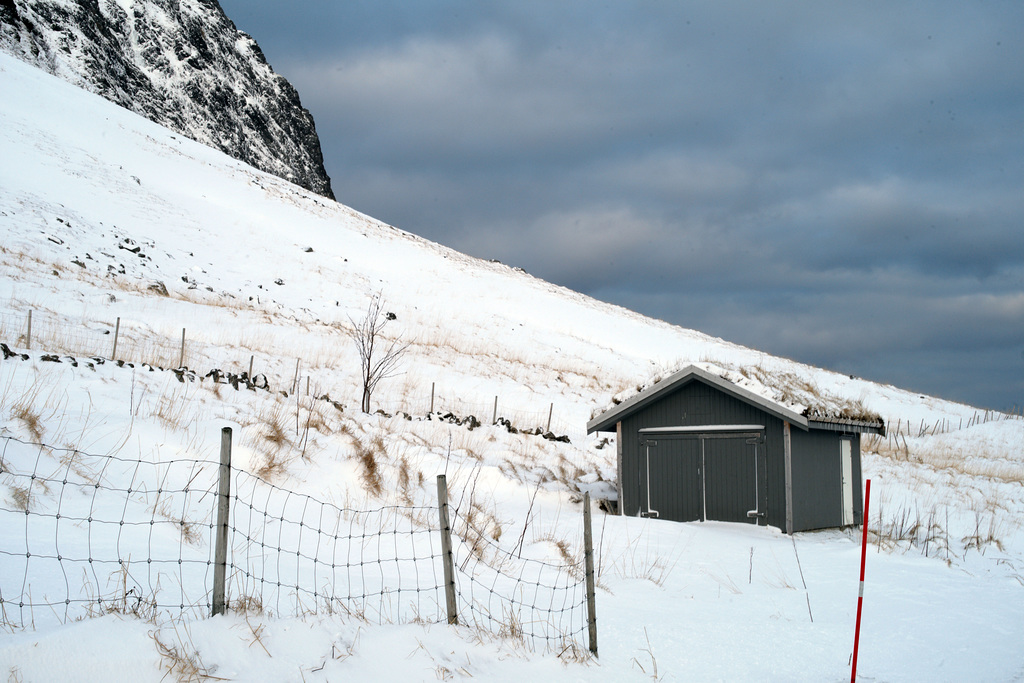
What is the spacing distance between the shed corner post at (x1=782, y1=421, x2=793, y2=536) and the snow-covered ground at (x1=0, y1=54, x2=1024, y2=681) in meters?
0.48

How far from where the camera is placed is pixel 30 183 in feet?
126

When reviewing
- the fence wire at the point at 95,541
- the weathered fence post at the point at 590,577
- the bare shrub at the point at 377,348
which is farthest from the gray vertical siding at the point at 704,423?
the bare shrub at the point at 377,348

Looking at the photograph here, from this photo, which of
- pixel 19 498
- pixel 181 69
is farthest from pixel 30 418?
pixel 181 69

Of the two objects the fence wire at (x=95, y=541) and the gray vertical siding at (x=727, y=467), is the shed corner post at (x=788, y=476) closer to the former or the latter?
the gray vertical siding at (x=727, y=467)

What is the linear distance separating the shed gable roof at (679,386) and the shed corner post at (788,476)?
268 mm

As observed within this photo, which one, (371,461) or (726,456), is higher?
(726,456)

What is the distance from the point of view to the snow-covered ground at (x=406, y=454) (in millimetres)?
5664

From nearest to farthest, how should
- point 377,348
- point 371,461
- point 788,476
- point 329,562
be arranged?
1. point 329,562
2. point 371,461
3. point 788,476
4. point 377,348

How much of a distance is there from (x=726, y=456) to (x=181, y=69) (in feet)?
426

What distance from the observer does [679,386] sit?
15703 millimetres

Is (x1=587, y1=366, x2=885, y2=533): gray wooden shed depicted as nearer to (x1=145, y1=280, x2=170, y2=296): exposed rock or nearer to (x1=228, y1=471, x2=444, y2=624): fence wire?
(x1=228, y1=471, x2=444, y2=624): fence wire

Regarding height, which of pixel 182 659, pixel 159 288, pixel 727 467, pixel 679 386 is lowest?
pixel 182 659

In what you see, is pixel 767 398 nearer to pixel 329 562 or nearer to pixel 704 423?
pixel 704 423

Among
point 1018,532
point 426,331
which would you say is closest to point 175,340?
point 426,331
